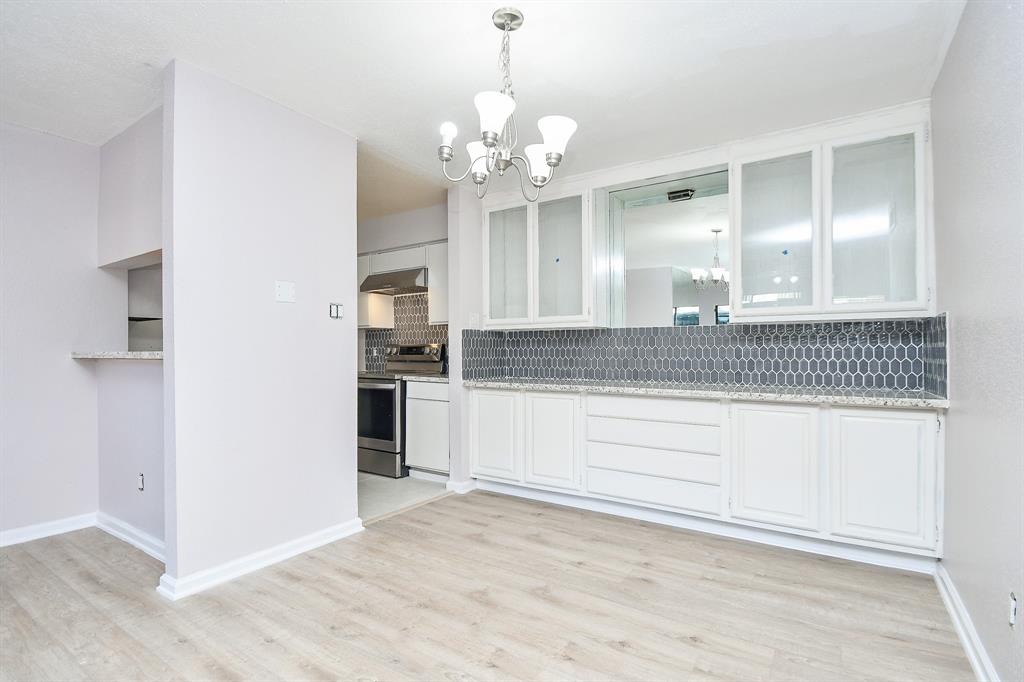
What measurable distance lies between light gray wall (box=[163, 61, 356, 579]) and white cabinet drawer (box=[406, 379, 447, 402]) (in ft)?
3.60

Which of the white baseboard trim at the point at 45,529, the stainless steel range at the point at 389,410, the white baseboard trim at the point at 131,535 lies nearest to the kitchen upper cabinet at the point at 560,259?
the stainless steel range at the point at 389,410

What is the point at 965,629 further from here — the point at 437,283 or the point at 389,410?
the point at 437,283

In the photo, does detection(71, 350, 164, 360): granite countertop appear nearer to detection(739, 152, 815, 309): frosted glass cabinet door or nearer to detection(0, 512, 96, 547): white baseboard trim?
detection(0, 512, 96, 547): white baseboard trim

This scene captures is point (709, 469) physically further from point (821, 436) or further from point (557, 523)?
point (557, 523)

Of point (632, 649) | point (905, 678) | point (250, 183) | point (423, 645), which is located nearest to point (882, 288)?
point (905, 678)

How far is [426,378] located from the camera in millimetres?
4375

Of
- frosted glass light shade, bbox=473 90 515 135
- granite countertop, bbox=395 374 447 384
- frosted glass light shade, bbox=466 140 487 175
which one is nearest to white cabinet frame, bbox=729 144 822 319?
frosted glass light shade, bbox=466 140 487 175

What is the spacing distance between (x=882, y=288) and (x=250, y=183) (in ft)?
11.3

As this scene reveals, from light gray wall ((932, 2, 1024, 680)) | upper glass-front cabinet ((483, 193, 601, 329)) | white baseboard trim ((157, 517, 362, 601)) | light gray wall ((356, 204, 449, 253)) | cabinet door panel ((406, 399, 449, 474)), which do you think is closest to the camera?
light gray wall ((932, 2, 1024, 680))

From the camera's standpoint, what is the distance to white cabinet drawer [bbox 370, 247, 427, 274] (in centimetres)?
484

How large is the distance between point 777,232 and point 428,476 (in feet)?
10.7

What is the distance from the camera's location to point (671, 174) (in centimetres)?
353

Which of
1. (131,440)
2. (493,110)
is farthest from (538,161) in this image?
(131,440)

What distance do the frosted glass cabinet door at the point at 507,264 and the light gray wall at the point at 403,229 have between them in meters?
0.60
